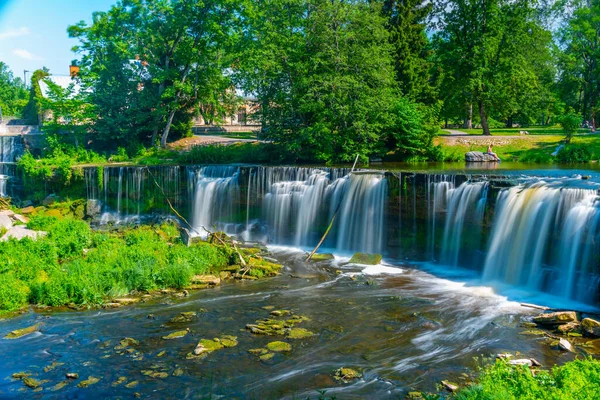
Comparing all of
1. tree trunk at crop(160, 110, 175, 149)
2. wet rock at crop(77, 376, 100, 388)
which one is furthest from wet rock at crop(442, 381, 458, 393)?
tree trunk at crop(160, 110, 175, 149)

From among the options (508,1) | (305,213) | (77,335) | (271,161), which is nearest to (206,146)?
(271,161)

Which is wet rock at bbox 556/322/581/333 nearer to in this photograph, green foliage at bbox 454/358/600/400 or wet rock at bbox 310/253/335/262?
green foliage at bbox 454/358/600/400

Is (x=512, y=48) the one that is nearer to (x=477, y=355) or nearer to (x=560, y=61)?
(x=560, y=61)

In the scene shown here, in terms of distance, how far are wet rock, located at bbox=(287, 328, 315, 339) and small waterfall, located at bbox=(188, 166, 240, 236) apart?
483 inches

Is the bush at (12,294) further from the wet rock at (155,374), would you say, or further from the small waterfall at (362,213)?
the small waterfall at (362,213)

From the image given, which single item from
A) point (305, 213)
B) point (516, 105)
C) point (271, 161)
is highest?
point (516, 105)

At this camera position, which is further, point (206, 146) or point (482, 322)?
point (206, 146)

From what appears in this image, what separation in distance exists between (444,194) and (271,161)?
13.9 meters

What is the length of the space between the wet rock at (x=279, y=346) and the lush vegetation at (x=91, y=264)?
527 cm

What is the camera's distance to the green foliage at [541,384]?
688cm

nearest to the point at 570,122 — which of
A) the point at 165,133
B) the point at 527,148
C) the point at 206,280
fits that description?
the point at 527,148

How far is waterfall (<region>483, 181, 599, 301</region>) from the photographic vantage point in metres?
14.2

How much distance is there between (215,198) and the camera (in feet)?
81.8

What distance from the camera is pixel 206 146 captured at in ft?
110
